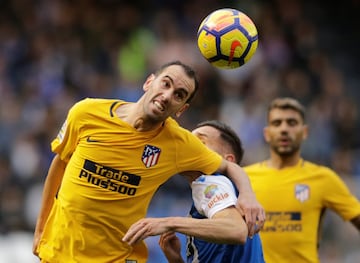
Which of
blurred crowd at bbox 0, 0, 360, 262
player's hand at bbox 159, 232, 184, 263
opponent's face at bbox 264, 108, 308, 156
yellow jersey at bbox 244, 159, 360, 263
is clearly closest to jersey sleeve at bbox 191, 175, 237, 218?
player's hand at bbox 159, 232, 184, 263

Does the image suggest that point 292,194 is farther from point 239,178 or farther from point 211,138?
point 239,178

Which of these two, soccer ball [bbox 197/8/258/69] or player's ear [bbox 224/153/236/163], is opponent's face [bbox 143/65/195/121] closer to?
soccer ball [bbox 197/8/258/69]

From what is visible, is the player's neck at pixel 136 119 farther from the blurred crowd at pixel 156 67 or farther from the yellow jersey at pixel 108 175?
the blurred crowd at pixel 156 67

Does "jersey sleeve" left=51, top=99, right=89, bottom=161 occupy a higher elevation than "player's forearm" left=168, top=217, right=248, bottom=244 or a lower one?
higher

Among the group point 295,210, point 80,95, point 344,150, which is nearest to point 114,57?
point 80,95

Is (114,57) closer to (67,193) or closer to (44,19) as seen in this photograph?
(44,19)

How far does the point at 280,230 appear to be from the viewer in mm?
7750

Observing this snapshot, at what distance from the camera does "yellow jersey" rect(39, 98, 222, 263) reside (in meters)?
5.71

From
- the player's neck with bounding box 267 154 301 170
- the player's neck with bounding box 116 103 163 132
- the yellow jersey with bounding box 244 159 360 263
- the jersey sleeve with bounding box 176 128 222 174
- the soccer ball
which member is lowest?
the yellow jersey with bounding box 244 159 360 263

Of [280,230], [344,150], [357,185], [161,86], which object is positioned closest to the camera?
[161,86]

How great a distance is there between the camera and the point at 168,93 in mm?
5684

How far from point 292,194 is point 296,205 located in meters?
0.14

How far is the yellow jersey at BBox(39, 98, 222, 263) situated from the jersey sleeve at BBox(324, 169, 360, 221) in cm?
242

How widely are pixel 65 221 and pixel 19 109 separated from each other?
8.24m
